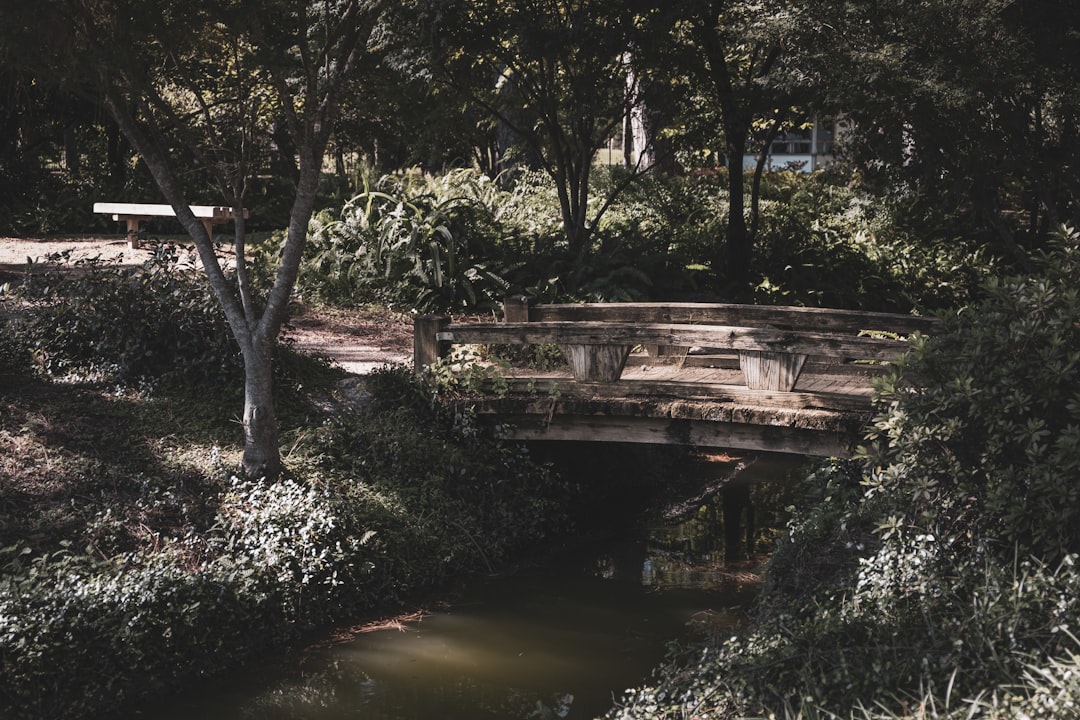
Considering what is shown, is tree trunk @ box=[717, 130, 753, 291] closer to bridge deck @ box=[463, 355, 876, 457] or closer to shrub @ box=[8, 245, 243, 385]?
bridge deck @ box=[463, 355, 876, 457]

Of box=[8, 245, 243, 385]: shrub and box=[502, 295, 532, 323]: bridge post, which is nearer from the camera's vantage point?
box=[8, 245, 243, 385]: shrub

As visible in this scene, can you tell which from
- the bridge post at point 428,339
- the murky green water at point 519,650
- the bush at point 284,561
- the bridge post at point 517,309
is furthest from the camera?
the bridge post at point 517,309

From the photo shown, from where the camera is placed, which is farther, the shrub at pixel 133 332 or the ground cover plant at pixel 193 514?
the shrub at pixel 133 332

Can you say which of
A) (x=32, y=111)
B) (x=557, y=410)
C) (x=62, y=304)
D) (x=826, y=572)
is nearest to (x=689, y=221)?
→ (x=557, y=410)

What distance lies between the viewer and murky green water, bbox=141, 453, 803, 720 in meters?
Result: 7.22

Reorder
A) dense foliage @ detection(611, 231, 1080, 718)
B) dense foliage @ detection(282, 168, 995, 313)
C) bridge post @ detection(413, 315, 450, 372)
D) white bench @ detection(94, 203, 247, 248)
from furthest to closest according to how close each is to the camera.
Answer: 1. white bench @ detection(94, 203, 247, 248)
2. dense foliage @ detection(282, 168, 995, 313)
3. bridge post @ detection(413, 315, 450, 372)
4. dense foliage @ detection(611, 231, 1080, 718)

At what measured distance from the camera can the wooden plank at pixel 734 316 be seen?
8.81 m

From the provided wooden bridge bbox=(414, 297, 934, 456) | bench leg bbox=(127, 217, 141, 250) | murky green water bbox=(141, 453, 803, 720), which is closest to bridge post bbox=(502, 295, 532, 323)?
wooden bridge bbox=(414, 297, 934, 456)

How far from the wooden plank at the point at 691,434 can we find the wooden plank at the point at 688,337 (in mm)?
694

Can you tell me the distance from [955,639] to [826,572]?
1717 millimetres

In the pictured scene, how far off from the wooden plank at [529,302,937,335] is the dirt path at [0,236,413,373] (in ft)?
6.53

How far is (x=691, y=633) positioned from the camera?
8.30 m

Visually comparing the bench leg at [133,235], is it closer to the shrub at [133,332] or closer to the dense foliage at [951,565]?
the shrub at [133,332]

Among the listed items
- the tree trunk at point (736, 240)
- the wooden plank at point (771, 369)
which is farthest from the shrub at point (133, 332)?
the tree trunk at point (736, 240)
